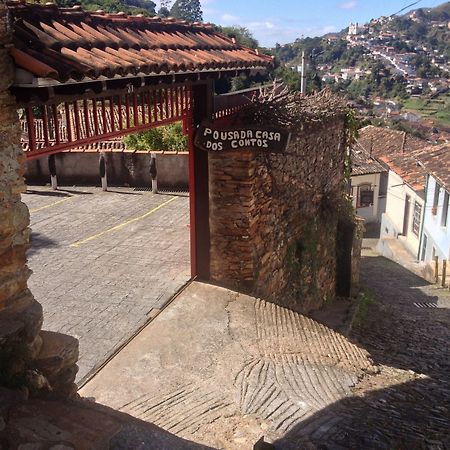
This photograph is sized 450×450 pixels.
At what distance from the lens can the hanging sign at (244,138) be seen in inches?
320

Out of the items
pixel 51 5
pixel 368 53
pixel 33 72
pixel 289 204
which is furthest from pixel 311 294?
pixel 368 53

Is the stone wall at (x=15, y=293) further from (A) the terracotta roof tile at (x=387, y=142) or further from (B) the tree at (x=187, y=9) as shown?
(B) the tree at (x=187, y=9)

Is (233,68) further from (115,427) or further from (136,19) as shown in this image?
(115,427)

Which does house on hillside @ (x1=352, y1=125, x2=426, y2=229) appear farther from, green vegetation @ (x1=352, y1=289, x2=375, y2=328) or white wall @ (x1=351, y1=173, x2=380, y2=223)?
green vegetation @ (x1=352, y1=289, x2=375, y2=328)

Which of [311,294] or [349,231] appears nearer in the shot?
[311,294]

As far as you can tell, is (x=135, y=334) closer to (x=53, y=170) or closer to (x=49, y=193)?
(x=49, y=193)

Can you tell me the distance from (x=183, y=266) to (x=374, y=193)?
89.5ft

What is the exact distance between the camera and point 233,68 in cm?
812

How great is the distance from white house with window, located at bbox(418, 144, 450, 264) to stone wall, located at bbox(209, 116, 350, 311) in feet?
35.2

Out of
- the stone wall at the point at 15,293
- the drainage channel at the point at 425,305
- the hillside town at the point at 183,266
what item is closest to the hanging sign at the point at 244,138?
the hillside town at the point at 183,266

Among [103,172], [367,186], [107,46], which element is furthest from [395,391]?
[367,186]

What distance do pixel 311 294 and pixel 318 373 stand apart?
4.57 meters

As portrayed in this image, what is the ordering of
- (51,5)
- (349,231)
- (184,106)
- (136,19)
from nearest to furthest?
(51,5), (136,19), (184,106), (349,231)

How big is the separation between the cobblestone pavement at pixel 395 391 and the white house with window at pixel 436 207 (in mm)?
7858
